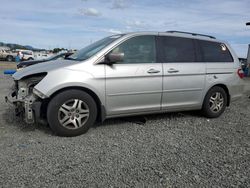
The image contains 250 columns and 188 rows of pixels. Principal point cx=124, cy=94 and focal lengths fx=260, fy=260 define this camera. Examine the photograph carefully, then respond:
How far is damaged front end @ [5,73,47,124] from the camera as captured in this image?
410 centimetres

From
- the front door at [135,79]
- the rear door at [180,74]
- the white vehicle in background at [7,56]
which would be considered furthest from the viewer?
the white vehicle in background at [7,56]

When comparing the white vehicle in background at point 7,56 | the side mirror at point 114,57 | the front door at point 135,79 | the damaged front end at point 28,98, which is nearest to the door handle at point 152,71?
the front door at point 135,79

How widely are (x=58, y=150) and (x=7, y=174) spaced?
32.6 inches

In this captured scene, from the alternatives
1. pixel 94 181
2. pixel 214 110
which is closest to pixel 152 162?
pixel 94 181

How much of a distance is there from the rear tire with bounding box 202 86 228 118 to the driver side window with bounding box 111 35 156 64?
5.26 feet

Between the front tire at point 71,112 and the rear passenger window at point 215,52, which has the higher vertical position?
the rear passenger window at point 215,52

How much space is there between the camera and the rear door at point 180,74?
4941 millimetres

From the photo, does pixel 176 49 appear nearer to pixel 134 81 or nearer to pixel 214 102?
pixel 134 81

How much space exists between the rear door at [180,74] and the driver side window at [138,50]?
0.20 meters

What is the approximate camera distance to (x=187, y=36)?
5414mm

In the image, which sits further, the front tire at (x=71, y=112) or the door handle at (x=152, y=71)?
the door handle at (x=152, y=71)

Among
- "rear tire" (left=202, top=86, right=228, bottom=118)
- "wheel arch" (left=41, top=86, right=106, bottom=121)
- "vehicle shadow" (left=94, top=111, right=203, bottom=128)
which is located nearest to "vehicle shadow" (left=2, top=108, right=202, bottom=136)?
"vehicle shadow" (left=94, top=111, right=203, bottom=128)

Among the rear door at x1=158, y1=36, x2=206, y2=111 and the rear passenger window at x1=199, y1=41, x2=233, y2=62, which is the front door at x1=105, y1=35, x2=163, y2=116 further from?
the rear passenger window at x1=199, y1=41, x2=233, y2=62

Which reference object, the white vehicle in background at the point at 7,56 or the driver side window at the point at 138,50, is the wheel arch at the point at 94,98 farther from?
the white vehicle in background at the point at 7,56
